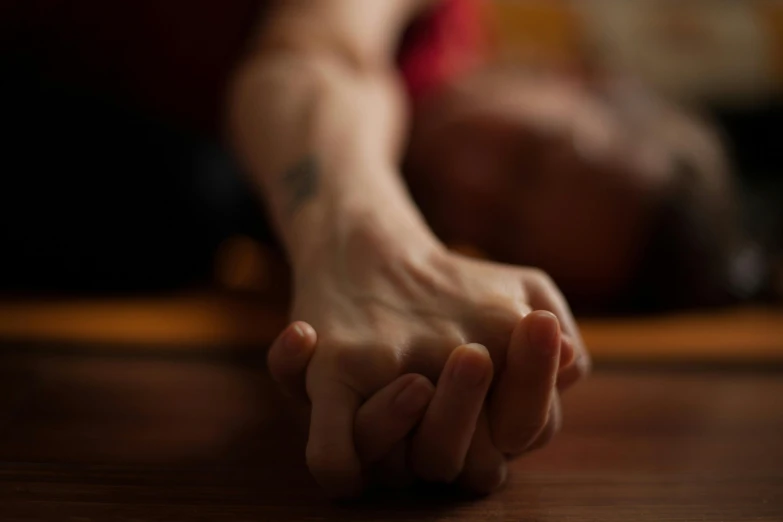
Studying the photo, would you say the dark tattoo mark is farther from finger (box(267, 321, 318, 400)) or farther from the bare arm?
finger (box(267, 321, 318, 400))

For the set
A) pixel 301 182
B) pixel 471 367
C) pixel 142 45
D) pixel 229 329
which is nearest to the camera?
pixel 471 367

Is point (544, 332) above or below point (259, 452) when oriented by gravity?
above

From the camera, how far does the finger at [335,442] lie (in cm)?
43

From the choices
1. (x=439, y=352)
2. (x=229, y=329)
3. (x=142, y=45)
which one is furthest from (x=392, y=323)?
(x=142, y=45)

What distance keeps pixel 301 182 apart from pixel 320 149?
0.10 feet

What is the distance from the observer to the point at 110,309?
0.91 meters

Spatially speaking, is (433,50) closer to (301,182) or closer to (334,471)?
(301,182)

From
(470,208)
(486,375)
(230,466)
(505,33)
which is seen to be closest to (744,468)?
(486,375)

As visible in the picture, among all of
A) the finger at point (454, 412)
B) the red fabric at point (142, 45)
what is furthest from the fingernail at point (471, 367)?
the red fabric at point (142, 45)

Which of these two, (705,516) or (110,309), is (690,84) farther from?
(705,516)

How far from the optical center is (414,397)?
0.42m

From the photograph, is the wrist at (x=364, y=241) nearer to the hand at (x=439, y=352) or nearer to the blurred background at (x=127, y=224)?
the hand at (x=439, y=352)

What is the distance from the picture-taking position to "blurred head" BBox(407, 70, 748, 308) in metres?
1.04

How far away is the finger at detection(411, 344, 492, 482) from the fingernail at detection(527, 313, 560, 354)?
27 mm
